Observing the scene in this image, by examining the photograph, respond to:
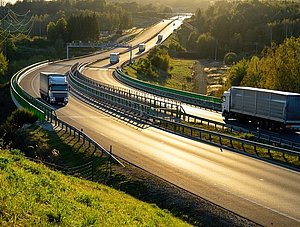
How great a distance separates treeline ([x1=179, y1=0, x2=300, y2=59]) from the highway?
4474 inches

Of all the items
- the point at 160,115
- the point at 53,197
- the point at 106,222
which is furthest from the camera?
the point at 160,115

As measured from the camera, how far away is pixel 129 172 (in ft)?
89.7

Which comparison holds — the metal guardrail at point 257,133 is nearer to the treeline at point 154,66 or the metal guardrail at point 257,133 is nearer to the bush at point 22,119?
the bush at point 22,119

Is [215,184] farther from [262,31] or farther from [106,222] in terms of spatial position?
[262,31]

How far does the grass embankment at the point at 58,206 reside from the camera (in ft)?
44.9

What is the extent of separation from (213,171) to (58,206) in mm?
13603

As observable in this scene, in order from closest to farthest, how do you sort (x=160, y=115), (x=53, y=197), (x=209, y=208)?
(x=53, y=197) → (x=209, y=208) → (x=160, y=115)

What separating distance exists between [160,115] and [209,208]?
2996 cm

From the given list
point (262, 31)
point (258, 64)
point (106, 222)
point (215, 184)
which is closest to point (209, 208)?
point (215, 184)

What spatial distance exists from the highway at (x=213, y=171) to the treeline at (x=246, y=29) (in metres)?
114

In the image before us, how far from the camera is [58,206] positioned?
1547cm

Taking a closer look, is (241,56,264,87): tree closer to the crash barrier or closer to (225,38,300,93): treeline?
(225,38,300,93): treeline

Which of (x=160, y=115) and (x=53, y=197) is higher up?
(x=53, y=197)

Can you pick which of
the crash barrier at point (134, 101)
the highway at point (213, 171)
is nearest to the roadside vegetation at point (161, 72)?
the crash barrier at point (134, 101)
